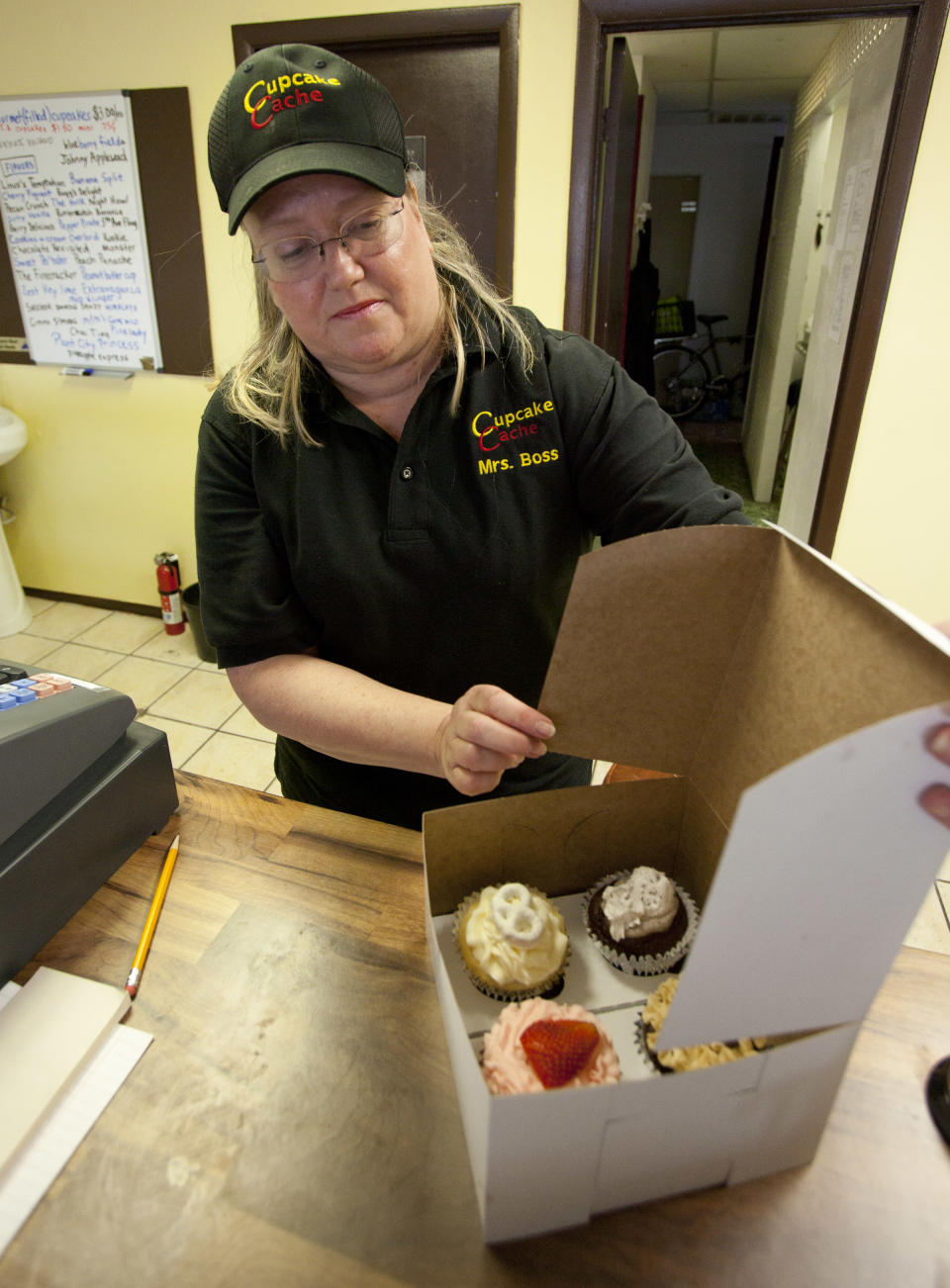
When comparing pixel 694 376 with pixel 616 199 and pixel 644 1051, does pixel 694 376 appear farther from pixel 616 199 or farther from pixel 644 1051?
pixel 644 1051

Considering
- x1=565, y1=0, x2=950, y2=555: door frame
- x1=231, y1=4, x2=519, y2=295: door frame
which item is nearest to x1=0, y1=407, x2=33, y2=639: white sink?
x1=231, y1=4, x2=519, y2=295: door frame

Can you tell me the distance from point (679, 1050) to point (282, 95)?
1.07 meters

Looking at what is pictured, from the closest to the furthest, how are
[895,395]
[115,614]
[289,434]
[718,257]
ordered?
[289,434]
[895,395]
[115,614]
[718,257]

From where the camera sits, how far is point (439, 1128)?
2.21 feet

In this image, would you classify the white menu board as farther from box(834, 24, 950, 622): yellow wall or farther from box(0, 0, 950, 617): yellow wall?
box(834, 24, 950, 622): yellow wall

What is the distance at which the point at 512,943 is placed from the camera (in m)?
0.76

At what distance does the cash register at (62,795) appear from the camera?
795 mm

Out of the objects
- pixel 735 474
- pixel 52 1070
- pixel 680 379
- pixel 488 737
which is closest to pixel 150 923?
pixel 52 1070

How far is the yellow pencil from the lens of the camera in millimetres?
800

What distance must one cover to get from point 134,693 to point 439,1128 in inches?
111

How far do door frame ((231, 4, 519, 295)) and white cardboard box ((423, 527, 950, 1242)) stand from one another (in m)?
2.25

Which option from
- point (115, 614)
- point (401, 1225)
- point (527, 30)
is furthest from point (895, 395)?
point (115, 614)

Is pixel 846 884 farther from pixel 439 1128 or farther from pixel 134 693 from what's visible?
pixel 134 693

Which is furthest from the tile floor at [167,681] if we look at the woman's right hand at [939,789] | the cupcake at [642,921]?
the woman's right hand at [939,789]
